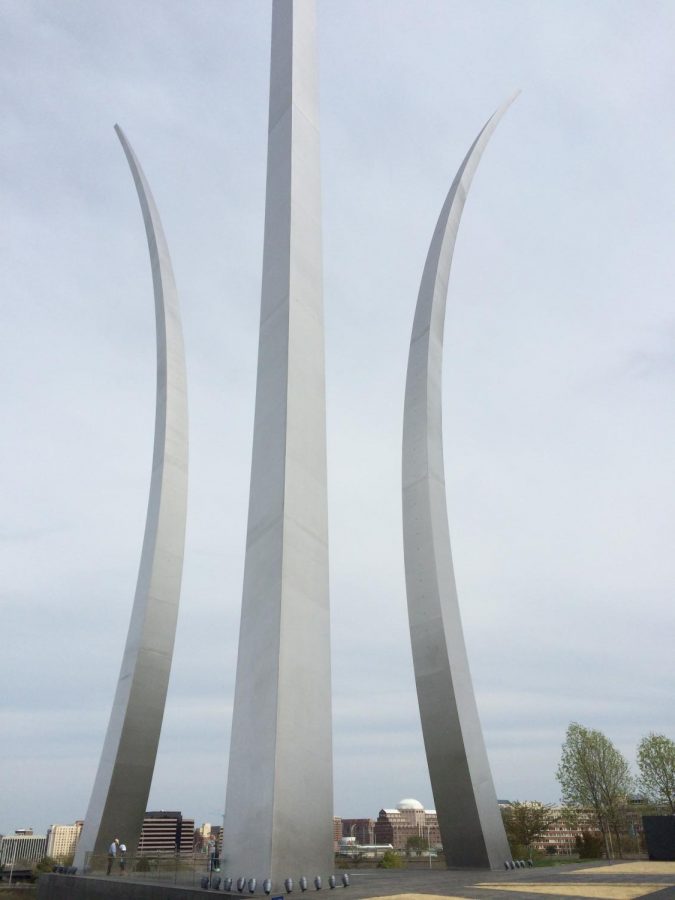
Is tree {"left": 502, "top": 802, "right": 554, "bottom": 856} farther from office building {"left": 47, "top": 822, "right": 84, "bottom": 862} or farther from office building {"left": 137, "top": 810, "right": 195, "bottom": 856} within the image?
office building {"left": 47, "top": 822, "right": 84, "bottom": 862}

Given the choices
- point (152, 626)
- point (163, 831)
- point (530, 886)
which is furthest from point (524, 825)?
point (163, 831)

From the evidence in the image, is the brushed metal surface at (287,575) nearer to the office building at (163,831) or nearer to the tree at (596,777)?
the tree at (596,777)

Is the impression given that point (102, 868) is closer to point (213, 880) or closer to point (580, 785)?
point (213, 880)

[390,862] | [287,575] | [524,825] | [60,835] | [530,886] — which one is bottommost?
[530,886]

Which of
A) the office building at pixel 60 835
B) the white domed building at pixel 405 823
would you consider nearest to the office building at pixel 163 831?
the white domed building at pixel 405 823

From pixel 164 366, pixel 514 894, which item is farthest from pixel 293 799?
pixel 164 366

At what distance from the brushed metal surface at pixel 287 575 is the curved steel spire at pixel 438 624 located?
4.87m

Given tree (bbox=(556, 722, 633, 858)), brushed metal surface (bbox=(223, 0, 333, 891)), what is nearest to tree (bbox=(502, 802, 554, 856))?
tree (bbox=(556, 722, 633, 858))

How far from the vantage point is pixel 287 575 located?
13289mm

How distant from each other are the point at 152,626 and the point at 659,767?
2975 centimetres

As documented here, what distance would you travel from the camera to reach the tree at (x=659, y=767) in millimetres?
37656

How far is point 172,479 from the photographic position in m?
22.6

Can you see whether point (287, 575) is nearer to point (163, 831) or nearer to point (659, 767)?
point (659, 767)

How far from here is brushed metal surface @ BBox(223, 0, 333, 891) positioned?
12.0m
